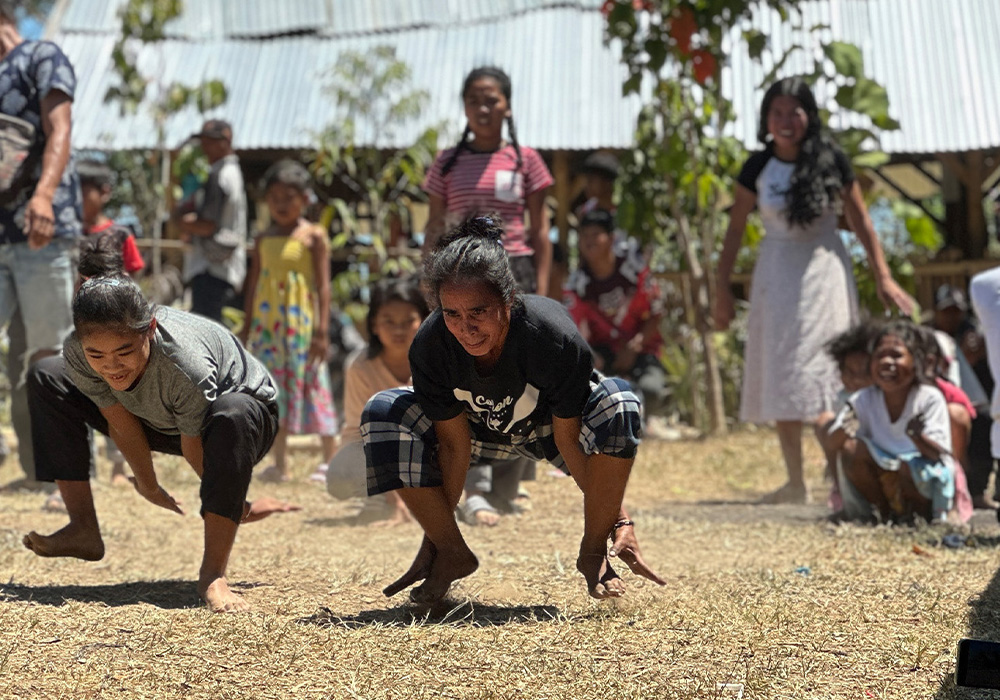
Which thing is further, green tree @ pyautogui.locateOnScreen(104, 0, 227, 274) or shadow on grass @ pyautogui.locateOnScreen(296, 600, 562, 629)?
green tree @ pyautogui.locateOnScreen(104, 0, 227, 274)

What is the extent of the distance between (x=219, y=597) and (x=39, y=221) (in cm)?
223

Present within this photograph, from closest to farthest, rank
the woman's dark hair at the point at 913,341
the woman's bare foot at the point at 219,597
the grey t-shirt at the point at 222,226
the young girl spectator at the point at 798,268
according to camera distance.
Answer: the woman's bare foot at the point at 219,597 → the woman's dark hair at the point at 913,341 → the young girl spectator at the point at 798,268 → the grey t-shirt at the point at 222,226

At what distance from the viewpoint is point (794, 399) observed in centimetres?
640

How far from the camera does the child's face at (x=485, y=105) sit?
5.96m

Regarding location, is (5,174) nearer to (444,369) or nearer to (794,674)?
(444,369)

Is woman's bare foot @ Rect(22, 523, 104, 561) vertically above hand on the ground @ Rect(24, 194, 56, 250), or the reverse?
hand on the ground @ Rect(24, 194, 56, 250)

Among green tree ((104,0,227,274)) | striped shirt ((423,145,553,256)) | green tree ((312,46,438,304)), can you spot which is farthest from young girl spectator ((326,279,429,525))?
green tree ((104,0,227,274))

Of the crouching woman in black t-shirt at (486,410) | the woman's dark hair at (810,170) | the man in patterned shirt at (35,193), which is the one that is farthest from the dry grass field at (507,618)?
the woman's dark hair at (810,170)

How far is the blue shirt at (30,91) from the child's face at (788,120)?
3314mm

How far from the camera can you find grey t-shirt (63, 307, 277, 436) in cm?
375

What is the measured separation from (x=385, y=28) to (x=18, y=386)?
8767mm

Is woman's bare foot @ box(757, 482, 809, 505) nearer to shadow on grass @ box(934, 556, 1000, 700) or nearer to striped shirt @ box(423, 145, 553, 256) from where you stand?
striped shirt @ box(423, 145, 553, 256)

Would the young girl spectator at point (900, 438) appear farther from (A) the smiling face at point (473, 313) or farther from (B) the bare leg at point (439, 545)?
(A) the smiling face at point (473, 313)

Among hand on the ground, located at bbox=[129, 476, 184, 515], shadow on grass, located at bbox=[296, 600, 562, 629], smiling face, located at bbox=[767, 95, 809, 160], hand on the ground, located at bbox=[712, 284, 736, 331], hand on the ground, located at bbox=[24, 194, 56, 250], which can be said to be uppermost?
smiling face, located at bbox=[767, 95, 809, 160]
